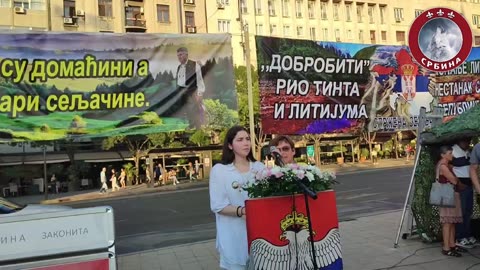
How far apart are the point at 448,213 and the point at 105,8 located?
142 feet

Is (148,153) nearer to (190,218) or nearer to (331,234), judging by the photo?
(190,218)

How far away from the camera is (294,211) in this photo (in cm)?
324

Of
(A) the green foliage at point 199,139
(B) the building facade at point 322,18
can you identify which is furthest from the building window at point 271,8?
(A) the green foliage at point 199,139

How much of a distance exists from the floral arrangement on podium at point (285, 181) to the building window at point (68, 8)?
1720 inches

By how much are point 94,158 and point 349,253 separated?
3756 centimetres

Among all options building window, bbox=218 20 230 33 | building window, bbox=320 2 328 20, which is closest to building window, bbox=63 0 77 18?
building window, bbox=218 20 230 33

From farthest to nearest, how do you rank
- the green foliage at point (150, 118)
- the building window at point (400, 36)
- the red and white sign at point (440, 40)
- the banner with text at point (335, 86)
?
the building window at point (400, 36) < the red and white sign at point (440, 40) < the banner with text at point (335, 86) < the green foliage at point (150, 118)

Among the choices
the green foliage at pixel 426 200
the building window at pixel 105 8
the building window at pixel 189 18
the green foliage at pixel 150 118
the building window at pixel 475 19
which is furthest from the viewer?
the building window at pixel 475 19

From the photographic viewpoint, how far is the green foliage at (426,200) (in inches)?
284

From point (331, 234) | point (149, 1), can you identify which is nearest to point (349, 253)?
point (331, 234)

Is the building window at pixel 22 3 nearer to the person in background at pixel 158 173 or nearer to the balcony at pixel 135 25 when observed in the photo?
the balcony at pixel 135 25

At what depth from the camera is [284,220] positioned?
3225 mm

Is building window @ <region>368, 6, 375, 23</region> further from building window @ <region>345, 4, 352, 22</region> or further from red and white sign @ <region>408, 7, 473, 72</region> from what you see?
red and white sign @ <region>408, 7, 473, 72</region>

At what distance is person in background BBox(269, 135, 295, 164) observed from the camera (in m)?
4.80
